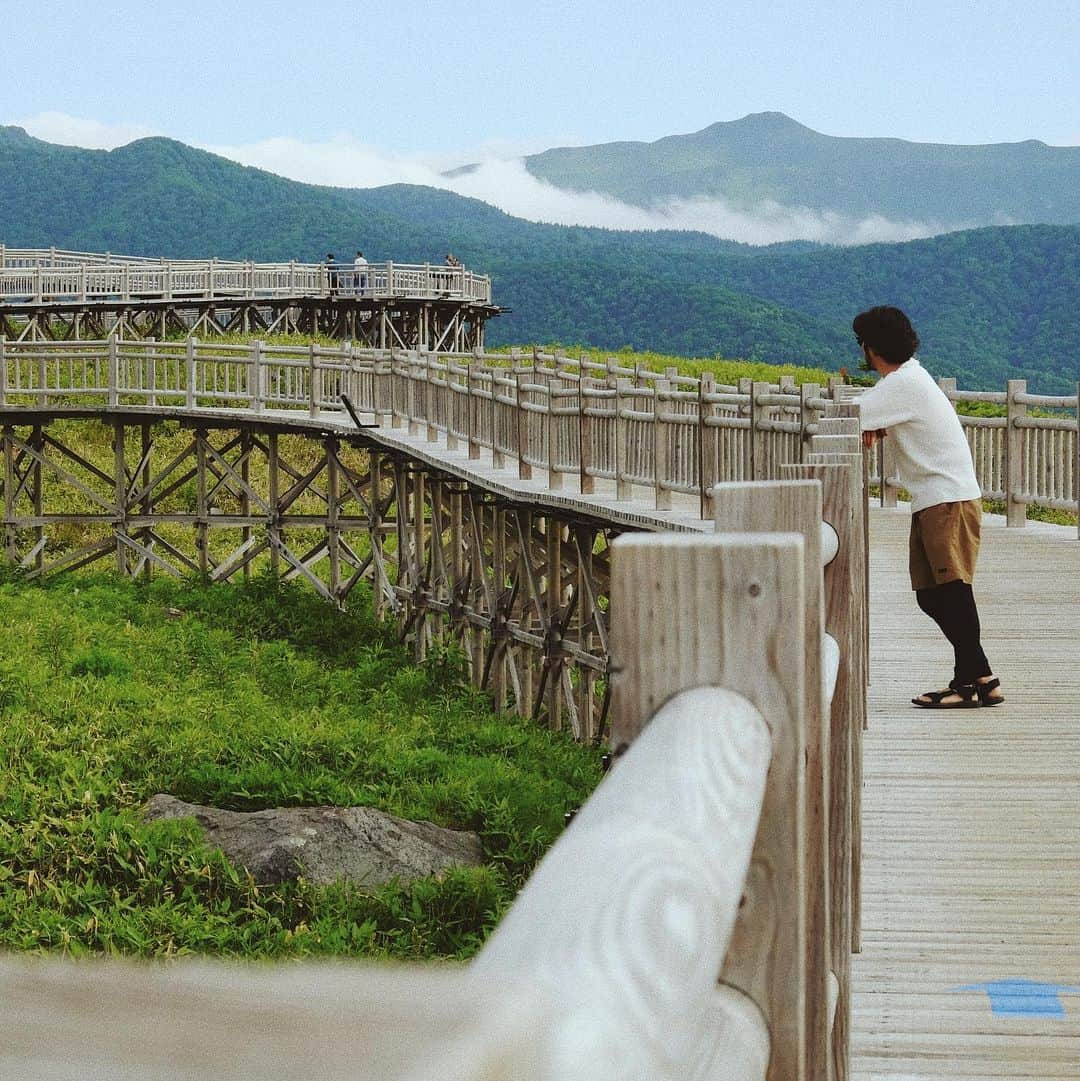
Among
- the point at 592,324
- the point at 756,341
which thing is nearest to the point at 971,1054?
the point at 756,341

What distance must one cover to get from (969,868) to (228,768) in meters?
11.7

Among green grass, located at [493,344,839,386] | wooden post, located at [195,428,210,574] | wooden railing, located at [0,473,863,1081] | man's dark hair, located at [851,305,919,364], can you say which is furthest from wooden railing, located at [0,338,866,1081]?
green grass, located at [493,344,839,386]

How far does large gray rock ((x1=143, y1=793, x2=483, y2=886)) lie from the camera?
1352 cm

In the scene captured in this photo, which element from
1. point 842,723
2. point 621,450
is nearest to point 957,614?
point 842,723

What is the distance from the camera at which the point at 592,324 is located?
128875mm

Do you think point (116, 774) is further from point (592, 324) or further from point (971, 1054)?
point (592, 324)

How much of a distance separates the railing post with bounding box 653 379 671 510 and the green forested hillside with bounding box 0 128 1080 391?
90131 mm

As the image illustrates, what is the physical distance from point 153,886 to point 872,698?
714 centimetres

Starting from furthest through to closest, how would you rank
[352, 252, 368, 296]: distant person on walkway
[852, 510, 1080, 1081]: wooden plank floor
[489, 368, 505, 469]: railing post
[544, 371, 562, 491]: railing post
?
1. [352, 252, 368, 296]: distant person on walkway
2. [489, 368, 505, 469]: railing post
3. [544, 371, 562, 491]: railing post
4. [852, 510, 1080, 1081]: wooden plank floor

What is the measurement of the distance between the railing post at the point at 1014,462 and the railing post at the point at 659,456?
3.46 m

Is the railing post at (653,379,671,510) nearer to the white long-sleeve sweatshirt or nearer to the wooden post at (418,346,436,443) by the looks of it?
the white long-sleeve sweatshirt

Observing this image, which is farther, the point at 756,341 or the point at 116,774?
the point at 756,341

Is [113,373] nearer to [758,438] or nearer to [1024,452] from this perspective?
[1024,452]

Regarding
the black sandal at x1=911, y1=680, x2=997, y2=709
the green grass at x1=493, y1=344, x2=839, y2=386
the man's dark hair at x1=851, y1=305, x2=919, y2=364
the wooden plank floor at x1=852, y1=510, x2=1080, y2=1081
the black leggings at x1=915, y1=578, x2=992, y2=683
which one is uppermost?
the man's dark hair at x1=851, y1=305, x2=919, y2=364
